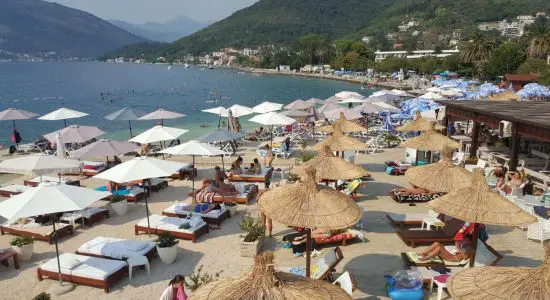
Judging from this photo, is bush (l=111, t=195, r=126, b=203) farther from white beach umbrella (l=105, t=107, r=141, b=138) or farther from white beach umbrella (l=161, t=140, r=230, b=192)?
white beach umbrella (l=105, t=107, r=141, b=138)

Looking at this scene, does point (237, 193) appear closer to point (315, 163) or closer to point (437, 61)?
point (315, 163)

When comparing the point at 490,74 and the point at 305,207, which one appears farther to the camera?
the point at 490,74

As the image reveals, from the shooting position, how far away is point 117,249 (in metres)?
8.23

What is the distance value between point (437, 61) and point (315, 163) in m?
86.3

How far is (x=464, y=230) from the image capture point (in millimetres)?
7973

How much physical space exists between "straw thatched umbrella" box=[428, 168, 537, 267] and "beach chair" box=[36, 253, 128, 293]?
5.93 metres

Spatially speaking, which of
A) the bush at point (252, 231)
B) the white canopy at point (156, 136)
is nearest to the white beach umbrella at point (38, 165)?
the white canopy at point (156, 136)

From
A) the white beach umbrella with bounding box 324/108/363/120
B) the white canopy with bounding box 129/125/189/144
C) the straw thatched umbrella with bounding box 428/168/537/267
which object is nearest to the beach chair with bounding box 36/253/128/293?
the straw thatched umbrella with bounding box 428/168/537/267

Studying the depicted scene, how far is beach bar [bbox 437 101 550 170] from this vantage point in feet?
36.4

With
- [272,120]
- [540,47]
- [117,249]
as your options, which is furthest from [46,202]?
[540,47]

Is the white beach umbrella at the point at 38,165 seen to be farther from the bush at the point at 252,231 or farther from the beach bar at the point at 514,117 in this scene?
the beach bar at the point at 514,117

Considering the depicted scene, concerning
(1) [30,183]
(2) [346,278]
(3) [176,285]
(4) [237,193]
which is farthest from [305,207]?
(1) [30,183]

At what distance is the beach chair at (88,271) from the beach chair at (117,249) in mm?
213

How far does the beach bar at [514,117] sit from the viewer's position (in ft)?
36.4
